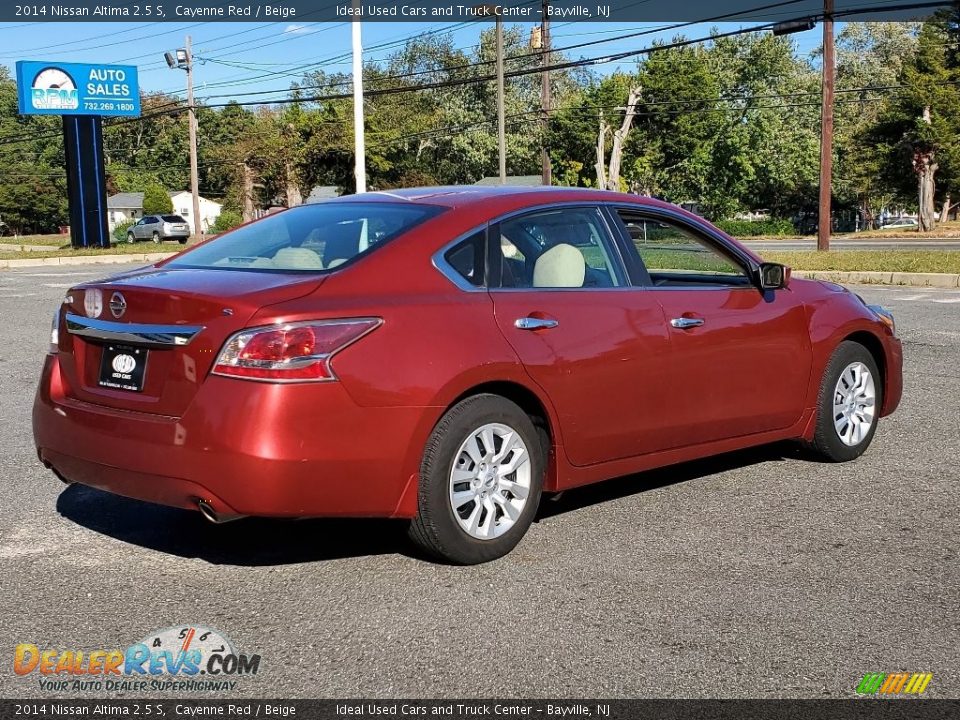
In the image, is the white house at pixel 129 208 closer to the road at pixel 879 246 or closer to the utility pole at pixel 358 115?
the road at pixel 879 246

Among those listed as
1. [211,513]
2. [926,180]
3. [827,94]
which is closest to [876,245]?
[827,94]

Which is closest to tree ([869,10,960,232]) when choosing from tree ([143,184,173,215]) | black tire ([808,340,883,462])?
tree ([143,184,173,215])

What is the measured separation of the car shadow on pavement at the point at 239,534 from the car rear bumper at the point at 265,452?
22.4 inches

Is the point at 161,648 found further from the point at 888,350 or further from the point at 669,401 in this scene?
the point at 888,350

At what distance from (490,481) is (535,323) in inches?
28.0

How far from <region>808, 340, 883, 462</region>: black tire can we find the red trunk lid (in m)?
3.26

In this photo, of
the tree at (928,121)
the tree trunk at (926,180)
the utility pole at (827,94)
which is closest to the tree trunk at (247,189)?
the tree at (928,121)

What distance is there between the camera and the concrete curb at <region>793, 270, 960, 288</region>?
64.2ft

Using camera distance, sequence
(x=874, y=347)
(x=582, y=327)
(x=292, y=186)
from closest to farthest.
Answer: (x=582, y=327) → (x=874, y=347) → (x=292, y=186)

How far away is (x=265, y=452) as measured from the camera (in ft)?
13.2

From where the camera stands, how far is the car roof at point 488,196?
16.5ft

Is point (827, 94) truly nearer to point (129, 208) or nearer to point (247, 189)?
point (247, 189)

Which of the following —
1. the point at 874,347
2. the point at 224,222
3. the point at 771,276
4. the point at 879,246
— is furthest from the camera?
the point at 224,222

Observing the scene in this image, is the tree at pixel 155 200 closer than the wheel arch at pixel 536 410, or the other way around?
the wheel arch at pixel 536 410
